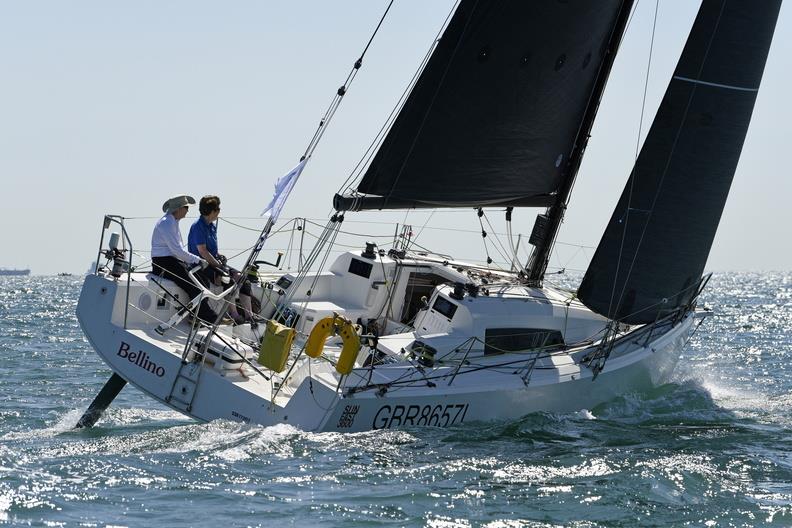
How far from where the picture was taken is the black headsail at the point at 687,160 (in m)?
13.2

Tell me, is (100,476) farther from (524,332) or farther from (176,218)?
(524,332)

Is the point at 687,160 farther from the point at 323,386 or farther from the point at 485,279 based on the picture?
the point at 323,386

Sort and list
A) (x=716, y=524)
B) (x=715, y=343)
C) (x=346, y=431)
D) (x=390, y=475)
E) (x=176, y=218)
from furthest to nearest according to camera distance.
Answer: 1. (x=715, y=343)
2. (x=176, y=218)
3. (x=346, y=431)
4. (x=390, y=475)
5. (x=716, y=524)

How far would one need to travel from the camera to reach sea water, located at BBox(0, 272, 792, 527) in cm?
858

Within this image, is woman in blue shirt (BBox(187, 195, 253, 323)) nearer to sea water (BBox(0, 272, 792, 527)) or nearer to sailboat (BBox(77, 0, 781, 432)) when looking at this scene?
sailboat (BBox(77, 0, 781, 432))

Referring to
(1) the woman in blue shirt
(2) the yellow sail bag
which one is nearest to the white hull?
(2) the yellow sail bag

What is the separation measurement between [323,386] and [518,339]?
2.84m

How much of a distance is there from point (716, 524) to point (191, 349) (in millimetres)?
5079

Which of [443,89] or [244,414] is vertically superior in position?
[443,89]

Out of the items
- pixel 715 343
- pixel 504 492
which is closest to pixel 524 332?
pixel 504 492

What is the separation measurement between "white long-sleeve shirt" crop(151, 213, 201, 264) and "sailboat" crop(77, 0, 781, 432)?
346 mm

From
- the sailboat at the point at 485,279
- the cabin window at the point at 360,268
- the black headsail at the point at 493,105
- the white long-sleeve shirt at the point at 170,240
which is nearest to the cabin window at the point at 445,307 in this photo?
the sailboat at the point at 485,279

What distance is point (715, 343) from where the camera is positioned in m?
25.8

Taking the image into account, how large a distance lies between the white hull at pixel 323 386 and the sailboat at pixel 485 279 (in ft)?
0.06
